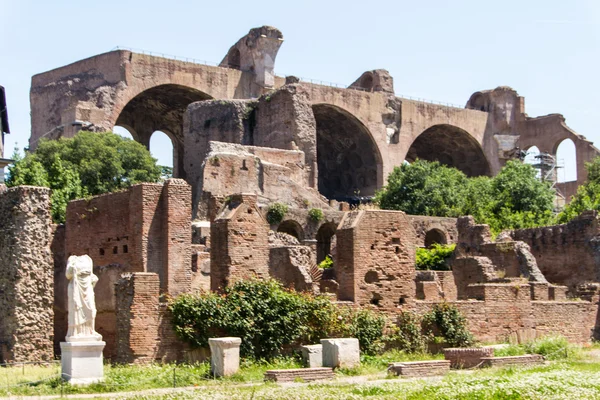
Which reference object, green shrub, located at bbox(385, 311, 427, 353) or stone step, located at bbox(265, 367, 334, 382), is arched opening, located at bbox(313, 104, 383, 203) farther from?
stone step, located at bbox(265, 367, 334, 382)

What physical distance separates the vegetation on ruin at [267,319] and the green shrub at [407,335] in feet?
1.21

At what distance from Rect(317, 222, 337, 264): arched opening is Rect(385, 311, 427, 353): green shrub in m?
15.0

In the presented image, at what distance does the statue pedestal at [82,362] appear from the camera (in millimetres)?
16156

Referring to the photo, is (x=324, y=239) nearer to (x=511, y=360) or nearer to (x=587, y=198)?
(x=587, y=198)

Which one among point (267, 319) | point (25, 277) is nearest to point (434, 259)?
point (267, 319)

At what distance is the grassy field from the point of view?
14469mm

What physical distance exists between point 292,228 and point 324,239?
1714 millimetres

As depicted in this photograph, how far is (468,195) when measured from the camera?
4638 centimetres

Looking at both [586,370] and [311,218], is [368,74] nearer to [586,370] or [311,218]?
[311,218]

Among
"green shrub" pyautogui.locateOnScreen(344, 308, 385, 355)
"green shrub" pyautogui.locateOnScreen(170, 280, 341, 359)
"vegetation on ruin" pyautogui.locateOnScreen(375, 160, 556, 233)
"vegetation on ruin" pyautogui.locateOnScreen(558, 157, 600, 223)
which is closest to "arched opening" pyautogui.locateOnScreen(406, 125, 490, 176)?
"vegetation on ruin" pyautogui.locateOnScreen(558, 157, 600, 223)

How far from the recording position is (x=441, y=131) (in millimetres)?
60562

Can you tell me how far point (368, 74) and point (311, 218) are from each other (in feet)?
71.3

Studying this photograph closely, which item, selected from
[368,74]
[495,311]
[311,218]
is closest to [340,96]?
[368,74]

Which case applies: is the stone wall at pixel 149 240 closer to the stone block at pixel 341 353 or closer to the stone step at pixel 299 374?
the stone block at pixel 341 353
